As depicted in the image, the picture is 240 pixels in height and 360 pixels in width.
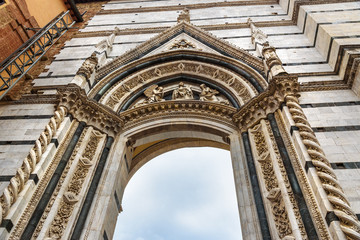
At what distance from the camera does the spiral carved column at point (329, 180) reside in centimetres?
306

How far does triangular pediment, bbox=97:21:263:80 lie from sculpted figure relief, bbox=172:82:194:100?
1.35 m

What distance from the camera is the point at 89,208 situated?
14.5 feet

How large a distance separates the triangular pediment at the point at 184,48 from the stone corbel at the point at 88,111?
1417 mm

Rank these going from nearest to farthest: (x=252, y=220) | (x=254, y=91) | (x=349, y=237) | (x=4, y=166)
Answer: (x=349, y=237) < (x=252, y=220) < (x=4, y=166) < (x=254, y=91)

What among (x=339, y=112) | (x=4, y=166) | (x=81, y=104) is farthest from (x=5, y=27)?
(x=339, y=112)

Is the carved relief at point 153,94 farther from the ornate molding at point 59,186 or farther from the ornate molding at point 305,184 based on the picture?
the ornate molding at point 305,184

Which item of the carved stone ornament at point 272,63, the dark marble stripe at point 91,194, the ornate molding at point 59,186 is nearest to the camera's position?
the ornate molding at point 59,186

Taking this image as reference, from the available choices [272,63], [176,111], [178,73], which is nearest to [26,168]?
[176,111]

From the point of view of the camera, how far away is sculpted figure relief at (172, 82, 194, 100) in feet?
22.1

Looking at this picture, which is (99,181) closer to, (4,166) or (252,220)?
(4,166)

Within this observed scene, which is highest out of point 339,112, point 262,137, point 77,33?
point 77,33

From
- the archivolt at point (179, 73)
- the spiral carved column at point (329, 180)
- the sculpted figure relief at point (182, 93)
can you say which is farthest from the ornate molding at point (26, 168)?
the spiral carved column at point (329, 180)

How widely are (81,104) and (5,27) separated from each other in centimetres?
364

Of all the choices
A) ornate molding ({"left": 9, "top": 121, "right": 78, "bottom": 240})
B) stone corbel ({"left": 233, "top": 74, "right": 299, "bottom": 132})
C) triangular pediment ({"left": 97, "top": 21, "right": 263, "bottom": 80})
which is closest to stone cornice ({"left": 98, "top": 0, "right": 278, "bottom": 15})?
triangular pediment ({"left": 97, "top": 21, "right": 263, "bottom": 80})
